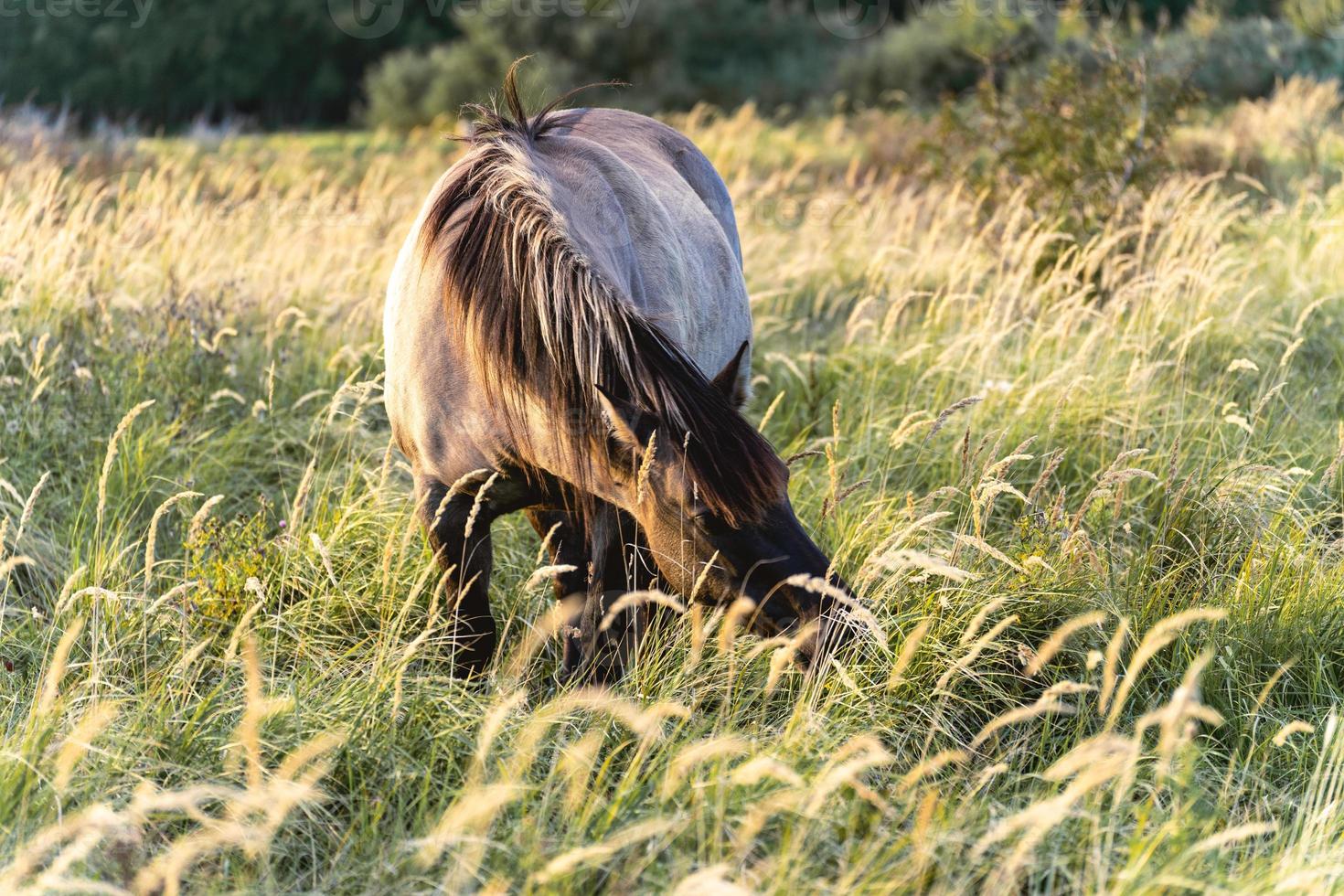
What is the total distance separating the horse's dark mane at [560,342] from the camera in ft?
8.18

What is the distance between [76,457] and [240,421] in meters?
0.59

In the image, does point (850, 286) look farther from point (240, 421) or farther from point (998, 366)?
point (240, 421)

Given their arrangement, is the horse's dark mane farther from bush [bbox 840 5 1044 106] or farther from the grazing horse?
bush [bbox 840 5 1044 106]

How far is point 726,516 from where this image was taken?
2482 mm

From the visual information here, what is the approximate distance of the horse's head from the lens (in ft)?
8.12

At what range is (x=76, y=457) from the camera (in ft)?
14.1

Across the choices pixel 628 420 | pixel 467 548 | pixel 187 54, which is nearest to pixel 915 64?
pixel 187 54

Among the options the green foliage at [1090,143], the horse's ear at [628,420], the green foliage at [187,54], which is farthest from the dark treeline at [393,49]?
the horse's ear at [628,420]

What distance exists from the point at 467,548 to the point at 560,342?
814mm

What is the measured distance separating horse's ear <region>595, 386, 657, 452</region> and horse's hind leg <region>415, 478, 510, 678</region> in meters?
0.66

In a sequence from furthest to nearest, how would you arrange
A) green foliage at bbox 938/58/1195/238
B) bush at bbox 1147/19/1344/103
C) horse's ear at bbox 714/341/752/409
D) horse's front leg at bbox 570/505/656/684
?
bush at bbox 1147/19/1344/103 → green foliage at bbox 938/58/1195/238 → horse's front leg at bbox 570/505/656/684 → horse's ear at bbox 714/341/752/409

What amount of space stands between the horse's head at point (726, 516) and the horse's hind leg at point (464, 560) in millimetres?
682

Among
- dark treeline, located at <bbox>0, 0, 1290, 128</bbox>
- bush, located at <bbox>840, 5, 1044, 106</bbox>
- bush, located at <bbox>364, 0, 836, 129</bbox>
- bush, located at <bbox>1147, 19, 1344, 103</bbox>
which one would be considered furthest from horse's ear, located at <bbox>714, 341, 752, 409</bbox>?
dark treeline, located at <bbox>0, 0, 1290, 128</bbox>

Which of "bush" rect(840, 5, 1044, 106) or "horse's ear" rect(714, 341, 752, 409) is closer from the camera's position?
"horse's ear" rect(714, 341, 752, 409)
